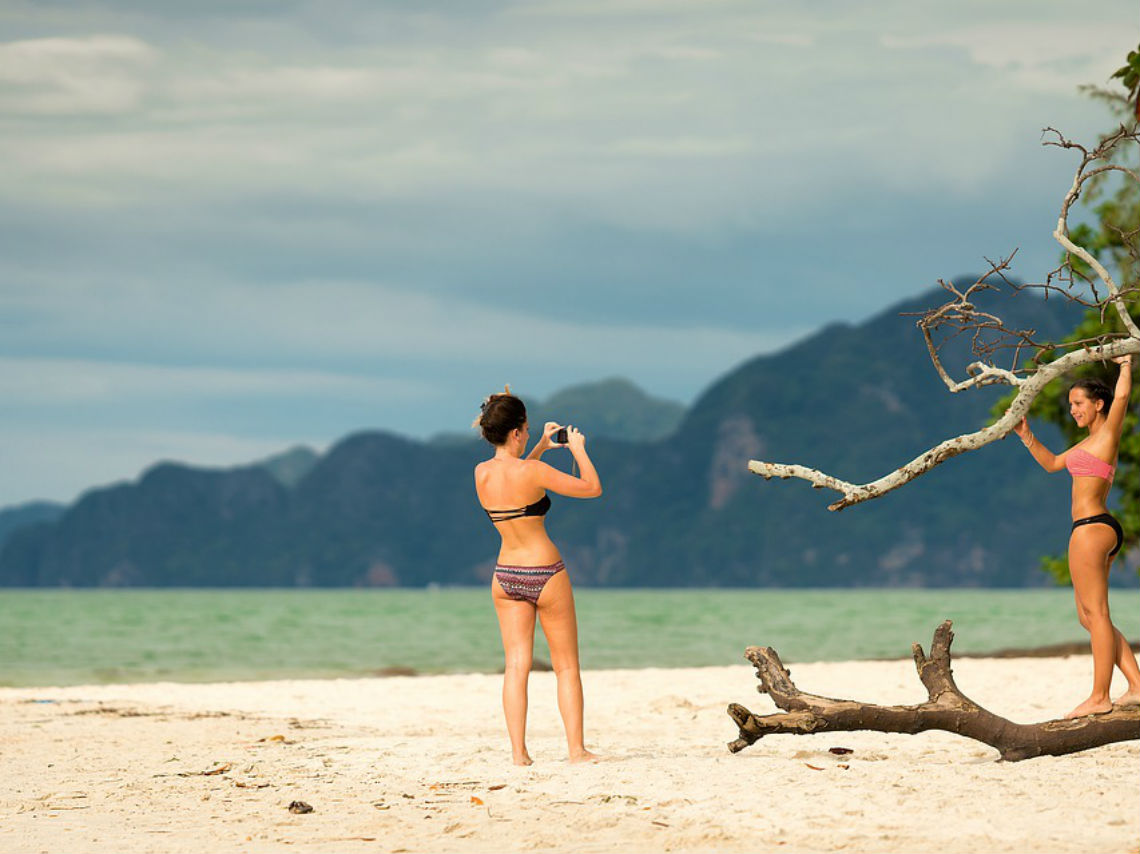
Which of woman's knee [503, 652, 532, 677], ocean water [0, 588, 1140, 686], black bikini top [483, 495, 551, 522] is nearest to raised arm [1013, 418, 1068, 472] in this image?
black bikini top [483, 495, 551, 522]

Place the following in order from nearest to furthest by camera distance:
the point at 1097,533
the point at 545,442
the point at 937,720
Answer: the point at 937,720 < the point at 545,442 < the point at 1097,533

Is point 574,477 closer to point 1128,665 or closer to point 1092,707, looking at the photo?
point 1092,707

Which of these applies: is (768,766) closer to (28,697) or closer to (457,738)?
(457,738)

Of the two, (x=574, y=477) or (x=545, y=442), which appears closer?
(x=574, y=477)

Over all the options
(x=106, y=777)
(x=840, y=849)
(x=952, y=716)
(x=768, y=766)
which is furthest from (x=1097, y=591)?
(x=106, y=777)

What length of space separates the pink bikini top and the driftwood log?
1.53 metres

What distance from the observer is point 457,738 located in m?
12.3

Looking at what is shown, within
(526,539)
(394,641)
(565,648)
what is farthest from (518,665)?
(394,641)

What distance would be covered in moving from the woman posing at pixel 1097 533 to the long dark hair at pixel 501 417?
331cm

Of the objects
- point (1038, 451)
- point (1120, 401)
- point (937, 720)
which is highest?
point (1120, 401)

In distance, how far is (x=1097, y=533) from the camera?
368 inches

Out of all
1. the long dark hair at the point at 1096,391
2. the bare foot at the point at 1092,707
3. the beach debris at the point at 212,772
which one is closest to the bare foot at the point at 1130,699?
the bare foot at the point at 1092,707

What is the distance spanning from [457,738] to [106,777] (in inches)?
120

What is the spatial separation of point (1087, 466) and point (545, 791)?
13.7ft
